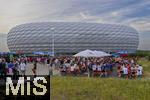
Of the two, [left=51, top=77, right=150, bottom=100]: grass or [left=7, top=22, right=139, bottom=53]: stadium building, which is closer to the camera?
[left=51, top=77, right=150, bottom=100]: grass

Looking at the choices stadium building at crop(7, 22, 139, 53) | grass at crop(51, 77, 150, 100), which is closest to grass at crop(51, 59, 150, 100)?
grass at crop(51, 77, 150, 100)

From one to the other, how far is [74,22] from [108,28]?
12.3 meters

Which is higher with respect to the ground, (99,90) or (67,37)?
(67,37)

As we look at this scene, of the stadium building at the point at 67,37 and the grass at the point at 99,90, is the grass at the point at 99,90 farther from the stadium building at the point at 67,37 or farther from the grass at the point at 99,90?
the stadium building at the point at 67,37

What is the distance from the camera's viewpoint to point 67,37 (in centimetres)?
14388

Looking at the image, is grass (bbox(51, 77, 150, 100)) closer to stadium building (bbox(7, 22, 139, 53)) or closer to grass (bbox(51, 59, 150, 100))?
grass (bbox(51, 59, 150, 100))

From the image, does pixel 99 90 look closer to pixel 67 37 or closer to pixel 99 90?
pixel 99 90

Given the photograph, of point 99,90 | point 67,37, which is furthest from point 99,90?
point 67,37

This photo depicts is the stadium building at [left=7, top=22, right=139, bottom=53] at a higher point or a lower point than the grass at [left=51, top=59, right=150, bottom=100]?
higher

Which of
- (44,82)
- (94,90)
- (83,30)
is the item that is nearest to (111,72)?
(94,90)

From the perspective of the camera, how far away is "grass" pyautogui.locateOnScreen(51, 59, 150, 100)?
20.9 metres

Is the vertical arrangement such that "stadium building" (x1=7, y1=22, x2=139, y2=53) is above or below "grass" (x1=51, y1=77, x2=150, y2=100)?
above

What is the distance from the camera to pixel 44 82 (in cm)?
938

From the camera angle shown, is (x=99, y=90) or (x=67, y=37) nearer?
(x=99, y=90)
